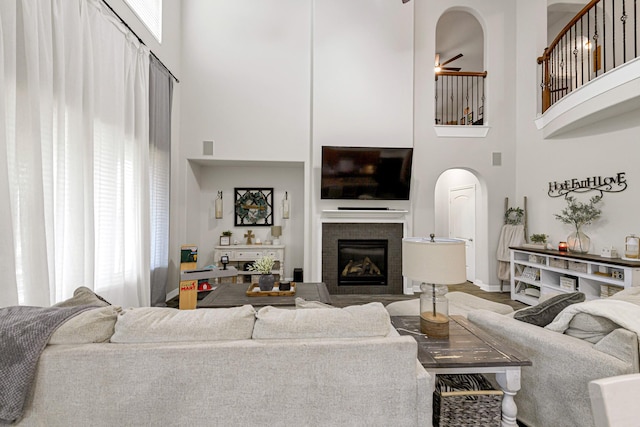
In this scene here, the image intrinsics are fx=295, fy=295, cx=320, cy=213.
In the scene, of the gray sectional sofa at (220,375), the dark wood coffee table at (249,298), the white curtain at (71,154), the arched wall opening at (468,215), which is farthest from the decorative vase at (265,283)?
the arched wall opening at (468,215)

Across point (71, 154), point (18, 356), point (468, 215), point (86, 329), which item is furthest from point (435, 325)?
point (468, 215)

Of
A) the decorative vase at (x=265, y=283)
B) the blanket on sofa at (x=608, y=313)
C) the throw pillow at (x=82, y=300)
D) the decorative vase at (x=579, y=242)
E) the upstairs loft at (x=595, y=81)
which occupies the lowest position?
the decorative vase at (x=265, y=283)

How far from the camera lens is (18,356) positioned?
1171 millimetres

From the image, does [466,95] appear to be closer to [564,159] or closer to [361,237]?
[564,159]

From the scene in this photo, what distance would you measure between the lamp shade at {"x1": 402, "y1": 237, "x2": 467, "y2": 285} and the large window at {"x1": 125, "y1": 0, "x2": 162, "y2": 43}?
410 centimetres

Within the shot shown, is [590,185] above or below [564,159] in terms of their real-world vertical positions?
below

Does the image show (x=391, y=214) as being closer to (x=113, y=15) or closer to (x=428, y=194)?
(x=428, y=194)

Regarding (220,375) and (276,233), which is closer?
(220,375)

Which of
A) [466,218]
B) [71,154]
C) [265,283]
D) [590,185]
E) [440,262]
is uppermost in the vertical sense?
[71,154]

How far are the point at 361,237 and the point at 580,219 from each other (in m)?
3.02

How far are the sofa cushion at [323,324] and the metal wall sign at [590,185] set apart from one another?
13.9 feet

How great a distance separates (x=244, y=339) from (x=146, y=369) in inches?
15.9

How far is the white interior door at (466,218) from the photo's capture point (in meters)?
5.81

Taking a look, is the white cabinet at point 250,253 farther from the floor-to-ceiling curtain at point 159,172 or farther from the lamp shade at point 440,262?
the lamp shade at point 440,262
